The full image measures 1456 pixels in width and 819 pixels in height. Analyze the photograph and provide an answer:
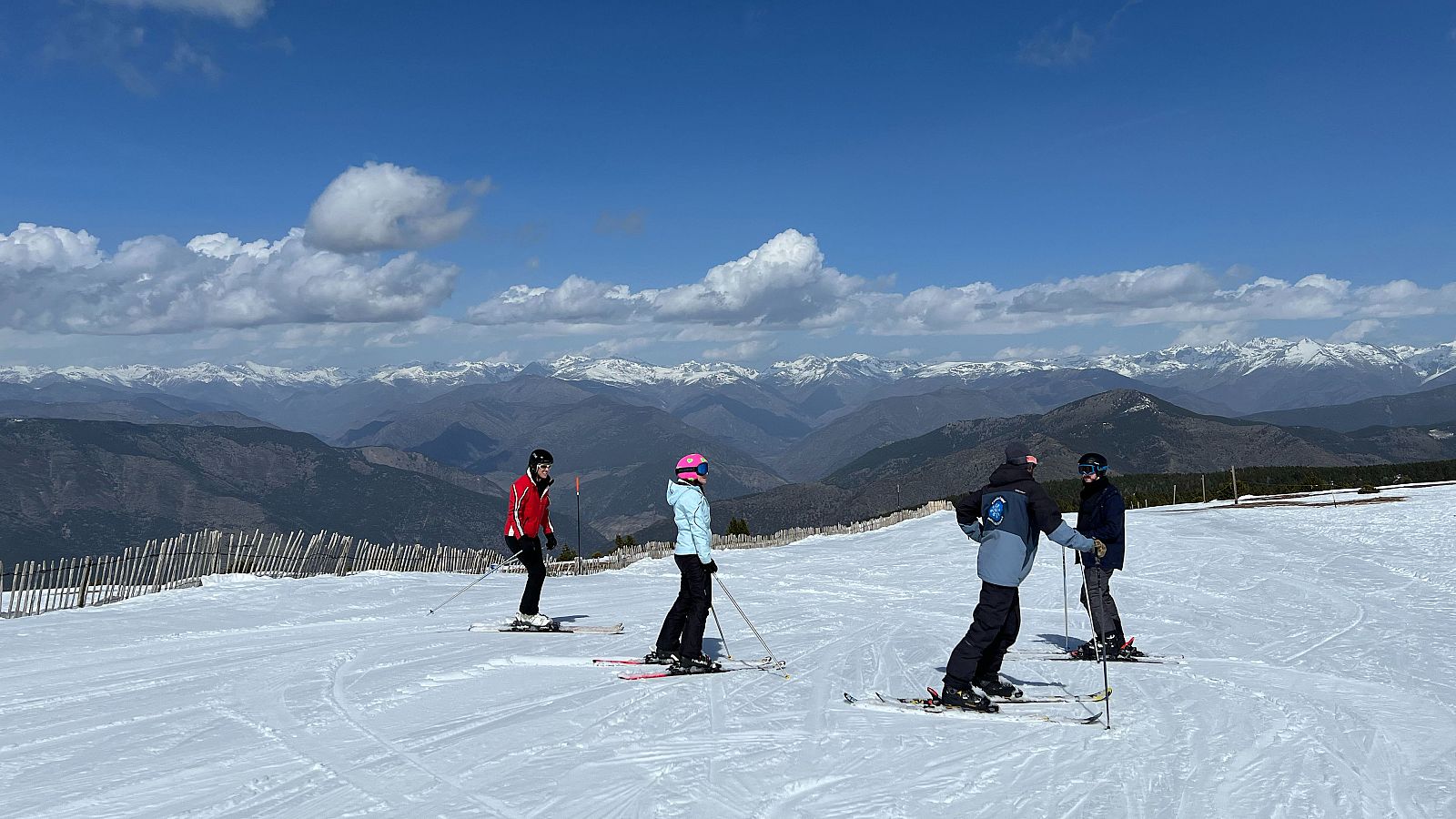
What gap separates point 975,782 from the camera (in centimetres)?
610

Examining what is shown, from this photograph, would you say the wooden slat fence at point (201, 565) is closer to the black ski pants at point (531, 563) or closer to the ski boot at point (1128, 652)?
the black ski pants at point (531, 563)

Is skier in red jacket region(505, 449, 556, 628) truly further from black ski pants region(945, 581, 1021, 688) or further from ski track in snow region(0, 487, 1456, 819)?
black ski pants region(945, 581, 1021, 688)

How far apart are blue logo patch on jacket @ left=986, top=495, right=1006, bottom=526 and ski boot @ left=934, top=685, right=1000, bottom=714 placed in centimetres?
149

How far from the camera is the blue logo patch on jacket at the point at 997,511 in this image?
792 centimetres

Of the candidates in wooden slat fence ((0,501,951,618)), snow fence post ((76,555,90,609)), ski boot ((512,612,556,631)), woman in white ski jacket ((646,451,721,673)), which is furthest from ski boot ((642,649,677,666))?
snow fence post ((76,555,90,609))

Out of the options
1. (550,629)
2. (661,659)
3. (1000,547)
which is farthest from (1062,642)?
(550,629)

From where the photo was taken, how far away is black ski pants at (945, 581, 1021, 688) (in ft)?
25.9

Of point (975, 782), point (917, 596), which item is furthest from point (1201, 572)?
point (975, 782)

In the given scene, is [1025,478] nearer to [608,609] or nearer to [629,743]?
[629,743]

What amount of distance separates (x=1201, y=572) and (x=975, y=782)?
55.3 feet

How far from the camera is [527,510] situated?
500 inches

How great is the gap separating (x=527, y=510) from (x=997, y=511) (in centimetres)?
701

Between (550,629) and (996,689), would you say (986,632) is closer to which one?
(996,689)

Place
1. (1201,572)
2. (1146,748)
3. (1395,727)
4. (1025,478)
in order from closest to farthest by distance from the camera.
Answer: (1146,748) → (1395,727) → (1025,478) → (1201,572)
